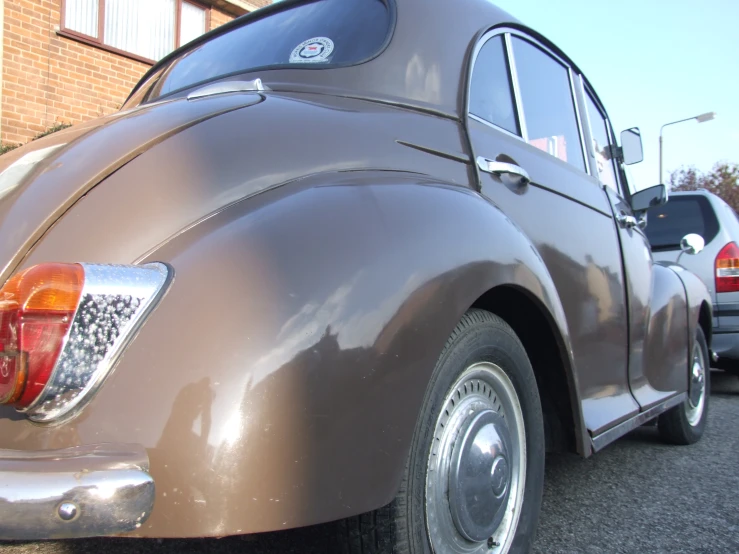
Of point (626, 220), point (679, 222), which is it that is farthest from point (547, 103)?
point (679, 222)

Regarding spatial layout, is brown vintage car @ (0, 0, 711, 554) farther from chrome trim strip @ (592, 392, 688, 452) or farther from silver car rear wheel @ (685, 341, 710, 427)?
silver car rear wheel @ (685, 341, 710, 427)

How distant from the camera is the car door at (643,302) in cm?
290

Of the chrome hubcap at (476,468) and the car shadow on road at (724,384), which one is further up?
the chrome hubcap at (476,468)

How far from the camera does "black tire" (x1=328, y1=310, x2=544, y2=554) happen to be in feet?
4.37

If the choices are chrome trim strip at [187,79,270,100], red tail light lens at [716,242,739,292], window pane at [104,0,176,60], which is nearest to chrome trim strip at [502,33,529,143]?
chrome trim strip at [187,79,270,100]

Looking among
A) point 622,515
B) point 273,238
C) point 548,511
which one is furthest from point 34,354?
point 622,515

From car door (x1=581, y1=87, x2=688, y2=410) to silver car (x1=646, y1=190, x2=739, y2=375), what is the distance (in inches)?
74.0

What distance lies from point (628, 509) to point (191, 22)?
1041 centimetres

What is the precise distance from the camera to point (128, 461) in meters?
1.02

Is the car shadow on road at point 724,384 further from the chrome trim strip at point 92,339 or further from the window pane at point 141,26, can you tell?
the window pane at point 141,26

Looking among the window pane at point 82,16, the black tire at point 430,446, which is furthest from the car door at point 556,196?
the window pane at point 82,16

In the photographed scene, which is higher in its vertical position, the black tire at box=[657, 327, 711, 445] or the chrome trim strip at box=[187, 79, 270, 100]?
the chrome trim strip at box=[187, 79, 270, 100]

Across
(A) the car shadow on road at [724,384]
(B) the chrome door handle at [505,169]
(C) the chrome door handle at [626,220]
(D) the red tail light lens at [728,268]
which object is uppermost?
(B) the chrome door handle at [505,169]

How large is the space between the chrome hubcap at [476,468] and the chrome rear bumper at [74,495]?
2.30 feet
